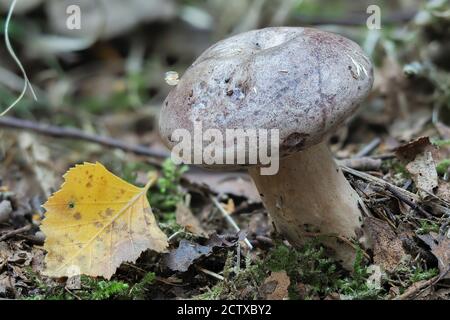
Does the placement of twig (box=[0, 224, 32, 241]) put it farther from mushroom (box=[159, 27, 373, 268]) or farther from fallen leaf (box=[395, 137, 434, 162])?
fallen leaf (box=[395, 137, 434, 162])

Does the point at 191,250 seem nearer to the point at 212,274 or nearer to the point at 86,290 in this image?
the point at 212,274

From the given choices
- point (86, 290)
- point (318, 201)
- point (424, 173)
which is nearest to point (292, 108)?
point (318, 201)

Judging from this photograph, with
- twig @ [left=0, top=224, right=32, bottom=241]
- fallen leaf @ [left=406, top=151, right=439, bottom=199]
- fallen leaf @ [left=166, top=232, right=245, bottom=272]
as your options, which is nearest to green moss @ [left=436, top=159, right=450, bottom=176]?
fallen leaf @ [left=406, top=151, right=439, bottom=199]

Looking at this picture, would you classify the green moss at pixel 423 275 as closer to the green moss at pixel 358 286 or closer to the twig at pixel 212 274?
the green moss at pixel 358 286

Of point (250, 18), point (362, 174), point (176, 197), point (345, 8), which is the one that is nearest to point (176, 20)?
point (250, 18)

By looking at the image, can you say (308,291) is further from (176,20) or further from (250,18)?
(176,20)

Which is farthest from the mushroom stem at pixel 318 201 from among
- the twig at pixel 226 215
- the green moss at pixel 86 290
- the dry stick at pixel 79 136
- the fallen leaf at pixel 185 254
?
the dry stick at pixel 79 136
